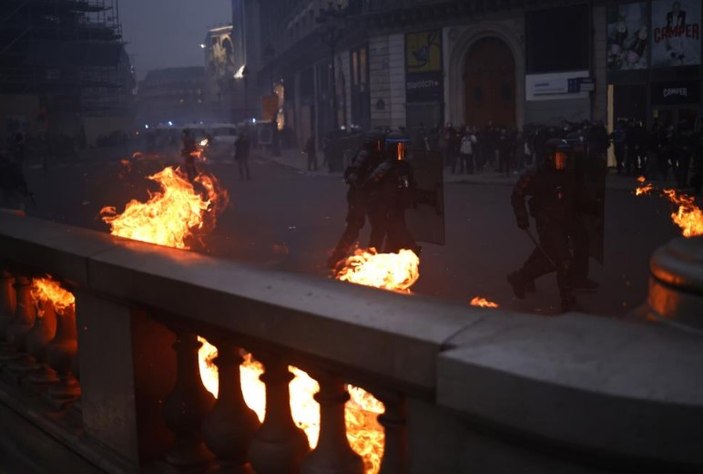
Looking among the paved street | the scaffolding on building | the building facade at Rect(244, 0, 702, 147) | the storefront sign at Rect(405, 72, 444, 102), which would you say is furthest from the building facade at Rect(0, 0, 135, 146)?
the paved street

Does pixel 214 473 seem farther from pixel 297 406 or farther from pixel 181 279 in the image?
pixel 181 279

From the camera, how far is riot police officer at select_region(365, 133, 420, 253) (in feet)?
29.6

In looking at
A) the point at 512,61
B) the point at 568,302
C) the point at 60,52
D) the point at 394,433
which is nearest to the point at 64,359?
the point at 394,433

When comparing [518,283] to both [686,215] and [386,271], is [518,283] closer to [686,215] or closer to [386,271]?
[386,271]

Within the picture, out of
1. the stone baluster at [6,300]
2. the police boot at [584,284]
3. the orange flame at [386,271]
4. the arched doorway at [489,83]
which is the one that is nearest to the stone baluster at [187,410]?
the stone baluster at [6,300]

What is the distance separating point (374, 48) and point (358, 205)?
28.9m

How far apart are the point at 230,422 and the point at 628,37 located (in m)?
28.1

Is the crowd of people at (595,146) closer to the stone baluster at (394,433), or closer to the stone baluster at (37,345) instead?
the stone baluster at (37,345)

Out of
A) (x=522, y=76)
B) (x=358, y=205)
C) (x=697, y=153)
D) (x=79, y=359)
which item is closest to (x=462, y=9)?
(x=522, y=76)

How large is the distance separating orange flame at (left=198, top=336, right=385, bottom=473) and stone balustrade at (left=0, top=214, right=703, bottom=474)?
0.51 feet

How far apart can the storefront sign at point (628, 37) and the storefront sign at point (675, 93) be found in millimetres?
1049

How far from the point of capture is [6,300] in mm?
4086

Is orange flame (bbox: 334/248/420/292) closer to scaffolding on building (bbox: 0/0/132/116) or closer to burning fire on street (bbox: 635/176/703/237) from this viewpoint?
burning fire on street (bbox: 635/176/703/237)

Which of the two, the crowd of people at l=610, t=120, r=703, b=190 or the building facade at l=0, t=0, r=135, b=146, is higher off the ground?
the building facade at l=0, t=0, r=135, b=146
